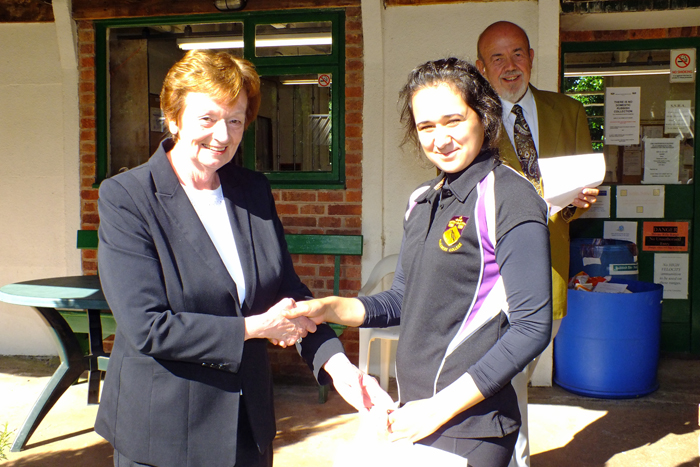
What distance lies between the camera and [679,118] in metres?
5.16

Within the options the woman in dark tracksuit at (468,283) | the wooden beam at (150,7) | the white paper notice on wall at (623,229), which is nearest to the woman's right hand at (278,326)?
the woman in dark tracksuit at (468,283)

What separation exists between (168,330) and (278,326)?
33 cm

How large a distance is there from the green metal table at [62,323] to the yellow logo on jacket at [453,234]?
2.60m

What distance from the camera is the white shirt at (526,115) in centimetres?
282

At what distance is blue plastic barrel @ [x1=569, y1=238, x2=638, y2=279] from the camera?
4711mm

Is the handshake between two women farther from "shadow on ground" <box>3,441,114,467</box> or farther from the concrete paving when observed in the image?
"shadow on ground" <box>3,441,114,467</box>

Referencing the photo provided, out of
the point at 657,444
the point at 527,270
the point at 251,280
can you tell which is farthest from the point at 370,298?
the point at 657,444

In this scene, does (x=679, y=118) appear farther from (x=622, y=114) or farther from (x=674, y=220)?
(x=674, y=220)

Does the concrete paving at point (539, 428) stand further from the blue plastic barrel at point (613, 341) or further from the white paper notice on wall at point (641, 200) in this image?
the white paper notice on wall at point (641, 200)

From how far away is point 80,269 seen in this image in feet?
17.1

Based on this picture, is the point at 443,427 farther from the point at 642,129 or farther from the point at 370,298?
the point at 642,129

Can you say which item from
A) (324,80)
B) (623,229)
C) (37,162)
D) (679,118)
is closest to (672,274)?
(623,229)

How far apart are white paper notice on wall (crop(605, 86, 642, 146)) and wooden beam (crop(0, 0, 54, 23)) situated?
4725 mm

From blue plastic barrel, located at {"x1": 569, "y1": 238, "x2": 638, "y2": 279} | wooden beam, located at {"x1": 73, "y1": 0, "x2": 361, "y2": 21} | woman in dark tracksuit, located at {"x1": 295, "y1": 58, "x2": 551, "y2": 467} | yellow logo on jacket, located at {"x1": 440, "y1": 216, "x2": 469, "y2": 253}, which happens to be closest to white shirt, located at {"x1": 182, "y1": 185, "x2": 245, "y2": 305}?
woman in dark tracksuit, located at {"x1": 295, "y1": 58, "x2": 551, "y2": 467}
